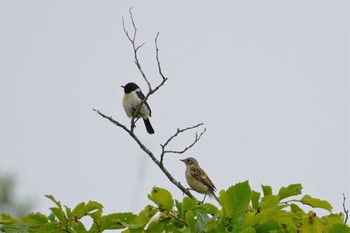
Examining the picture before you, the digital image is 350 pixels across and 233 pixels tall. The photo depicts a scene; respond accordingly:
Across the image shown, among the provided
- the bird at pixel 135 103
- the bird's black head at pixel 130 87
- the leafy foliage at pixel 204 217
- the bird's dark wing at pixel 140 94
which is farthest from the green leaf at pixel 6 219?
the bird's black head at pixel 130 87

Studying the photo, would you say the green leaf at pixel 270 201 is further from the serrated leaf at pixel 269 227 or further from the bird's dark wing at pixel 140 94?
the bird's dark wing at pixel 140 94

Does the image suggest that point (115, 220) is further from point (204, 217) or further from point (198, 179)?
point (198, 179)

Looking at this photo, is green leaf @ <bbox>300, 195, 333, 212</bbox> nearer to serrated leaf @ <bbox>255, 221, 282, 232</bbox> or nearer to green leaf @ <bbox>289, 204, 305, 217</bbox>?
green leaf @ <bbox>289, 204, 305, 217</bbox>

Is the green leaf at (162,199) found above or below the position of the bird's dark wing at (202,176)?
below

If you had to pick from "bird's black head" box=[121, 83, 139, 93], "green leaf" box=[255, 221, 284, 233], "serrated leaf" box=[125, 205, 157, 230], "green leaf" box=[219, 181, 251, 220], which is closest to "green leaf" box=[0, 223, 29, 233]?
"serrated leaf" box=[125, 205, 157, 230]

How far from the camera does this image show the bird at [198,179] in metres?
10.2

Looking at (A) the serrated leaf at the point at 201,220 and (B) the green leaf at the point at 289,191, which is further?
(B) the green leaf at the point at 289,191

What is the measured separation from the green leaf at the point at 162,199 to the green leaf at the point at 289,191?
27.8 inches

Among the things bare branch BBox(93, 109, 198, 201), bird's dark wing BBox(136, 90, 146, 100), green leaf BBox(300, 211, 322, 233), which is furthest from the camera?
bird's dark wing BBox(136, 90, 146, 100)

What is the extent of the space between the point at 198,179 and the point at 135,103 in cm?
310

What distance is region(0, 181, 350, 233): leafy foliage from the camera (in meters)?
3.65

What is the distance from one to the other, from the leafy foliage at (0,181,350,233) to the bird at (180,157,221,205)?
19.6ft

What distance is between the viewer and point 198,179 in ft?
34.3

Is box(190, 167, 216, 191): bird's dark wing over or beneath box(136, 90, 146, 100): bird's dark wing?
beneath
